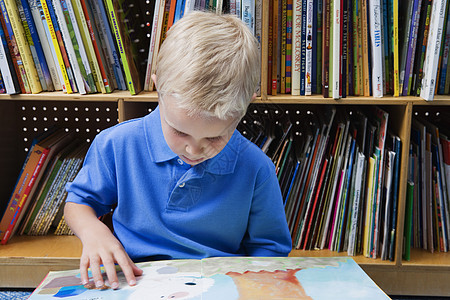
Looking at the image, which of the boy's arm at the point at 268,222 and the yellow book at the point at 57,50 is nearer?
the boy's arm at the point at 268,222

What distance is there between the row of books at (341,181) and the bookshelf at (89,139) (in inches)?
1.3

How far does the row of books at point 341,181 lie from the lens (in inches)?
52.9

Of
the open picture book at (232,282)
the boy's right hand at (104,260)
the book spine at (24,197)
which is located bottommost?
the book spine at (24,197)

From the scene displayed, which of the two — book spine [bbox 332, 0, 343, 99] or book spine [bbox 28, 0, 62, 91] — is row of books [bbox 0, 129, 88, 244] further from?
book spine [bbox 332, 0, 343, 99]

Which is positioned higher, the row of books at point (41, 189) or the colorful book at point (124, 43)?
the colorful book at point (124, 43)

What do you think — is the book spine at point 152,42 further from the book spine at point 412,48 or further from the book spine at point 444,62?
the book spine at point 444,62

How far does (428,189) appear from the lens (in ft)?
4.57

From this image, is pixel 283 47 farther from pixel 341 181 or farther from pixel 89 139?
pixel 89 139

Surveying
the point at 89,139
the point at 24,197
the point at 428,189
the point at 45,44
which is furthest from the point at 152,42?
the point at 428,189

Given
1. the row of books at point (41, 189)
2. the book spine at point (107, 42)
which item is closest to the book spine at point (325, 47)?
the book spine at point (107, 42)

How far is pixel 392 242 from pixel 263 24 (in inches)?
28.4

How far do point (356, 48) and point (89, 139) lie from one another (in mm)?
933

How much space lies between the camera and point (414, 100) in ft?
4.12

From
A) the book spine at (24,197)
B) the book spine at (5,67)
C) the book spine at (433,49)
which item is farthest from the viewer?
the book spine at (24,197)
